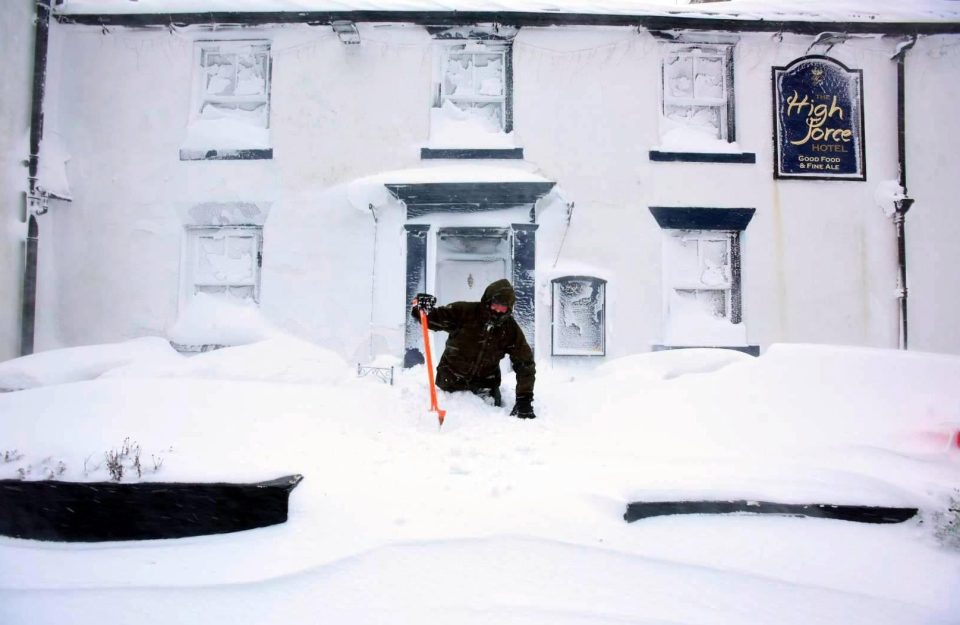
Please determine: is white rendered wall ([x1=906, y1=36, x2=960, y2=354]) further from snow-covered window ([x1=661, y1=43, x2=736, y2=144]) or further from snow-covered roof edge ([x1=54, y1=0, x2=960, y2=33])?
snow-covered window ([x1=661, y1=43, x2=736, y2=144])

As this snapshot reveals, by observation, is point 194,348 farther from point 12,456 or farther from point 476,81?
point 476,81

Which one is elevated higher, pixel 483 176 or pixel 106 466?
pixel 483 176

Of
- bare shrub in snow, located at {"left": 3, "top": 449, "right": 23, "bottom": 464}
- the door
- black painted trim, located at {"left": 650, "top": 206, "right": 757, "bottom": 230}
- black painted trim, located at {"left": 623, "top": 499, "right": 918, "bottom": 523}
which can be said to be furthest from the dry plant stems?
black painted trim, located at {"left": 650, "top": 206, "right": 757, "bottom": 230}

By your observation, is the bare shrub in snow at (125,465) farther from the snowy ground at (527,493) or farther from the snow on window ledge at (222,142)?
the snow on window ledge at (222,142)

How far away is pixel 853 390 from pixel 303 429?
12.7 feet

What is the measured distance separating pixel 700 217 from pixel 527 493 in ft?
11.9

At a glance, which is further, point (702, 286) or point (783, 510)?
point (702, 286)

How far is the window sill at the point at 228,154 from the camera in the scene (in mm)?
4621

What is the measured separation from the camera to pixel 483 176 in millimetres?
4574

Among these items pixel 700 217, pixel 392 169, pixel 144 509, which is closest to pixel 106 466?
pixel 144 509

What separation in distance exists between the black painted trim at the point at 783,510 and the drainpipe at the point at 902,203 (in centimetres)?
280

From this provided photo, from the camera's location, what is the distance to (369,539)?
2072mm

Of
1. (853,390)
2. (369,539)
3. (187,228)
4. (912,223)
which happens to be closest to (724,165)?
(912,223)

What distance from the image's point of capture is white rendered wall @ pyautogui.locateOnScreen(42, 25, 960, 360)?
447 cm
